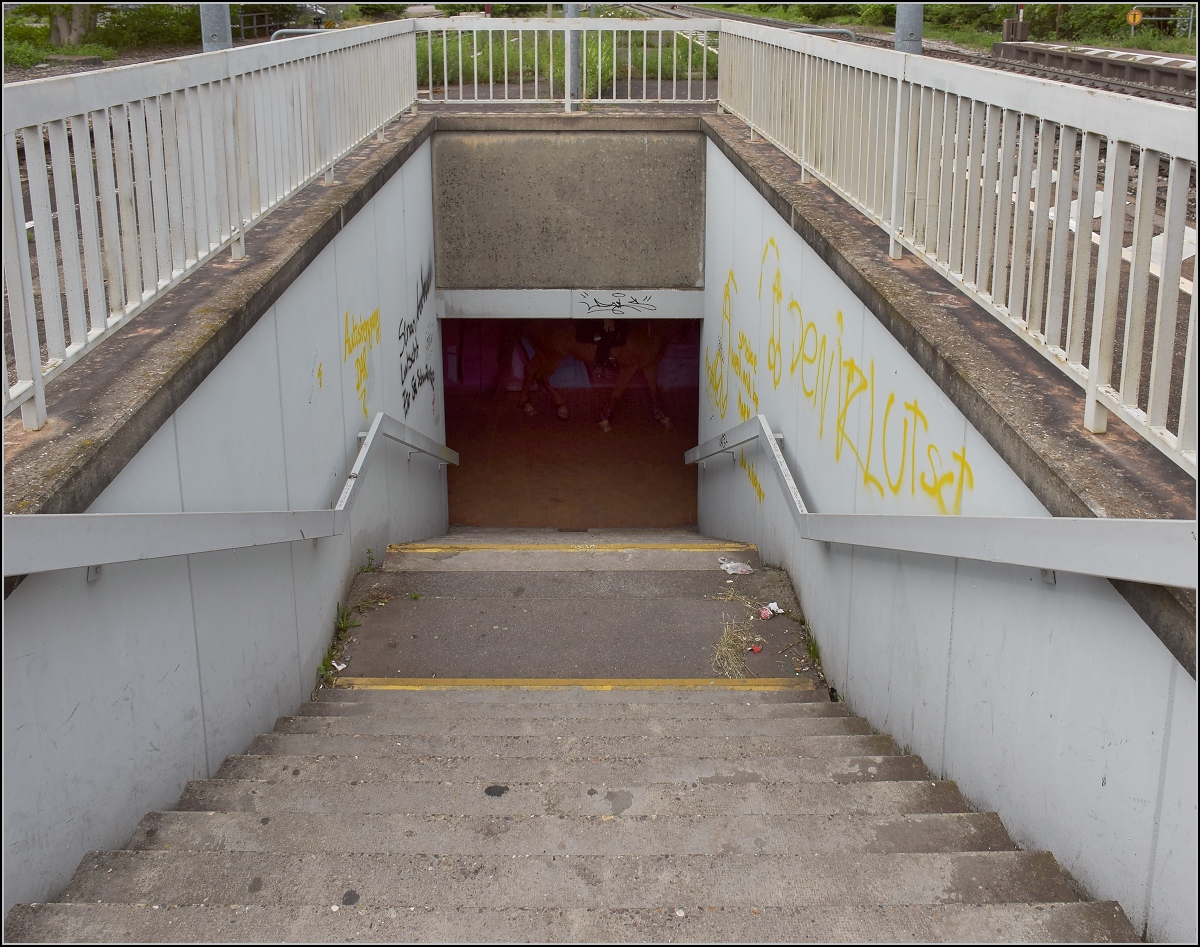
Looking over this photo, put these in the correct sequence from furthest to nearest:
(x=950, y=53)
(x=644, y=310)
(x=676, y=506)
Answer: (x=950, y=53) < (x=676, y=506) < (x=644, y=310)

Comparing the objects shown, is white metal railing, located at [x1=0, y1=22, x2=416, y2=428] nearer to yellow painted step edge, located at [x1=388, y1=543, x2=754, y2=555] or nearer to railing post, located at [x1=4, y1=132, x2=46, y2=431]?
railing post, located at [x1=4, y1=132, x2=46, y2=431]

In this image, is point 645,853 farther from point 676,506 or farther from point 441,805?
point 676,506

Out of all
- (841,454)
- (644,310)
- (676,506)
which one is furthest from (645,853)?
(676,506)

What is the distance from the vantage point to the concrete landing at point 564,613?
5844 millimetres

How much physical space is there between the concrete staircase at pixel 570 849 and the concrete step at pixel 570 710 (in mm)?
201

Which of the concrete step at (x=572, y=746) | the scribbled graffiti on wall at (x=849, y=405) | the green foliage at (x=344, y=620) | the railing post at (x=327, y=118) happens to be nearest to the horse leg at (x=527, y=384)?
the scribbled graffiti on wall at (x=849, y=405)

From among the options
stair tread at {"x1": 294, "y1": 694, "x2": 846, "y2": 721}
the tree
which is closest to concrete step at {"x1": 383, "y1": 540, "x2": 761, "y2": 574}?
stair tread at {"x1": 294, "y1": 694, "x2": 846, "y2": 721}

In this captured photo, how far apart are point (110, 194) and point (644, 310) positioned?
785cm

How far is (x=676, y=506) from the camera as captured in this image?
12.8 meters

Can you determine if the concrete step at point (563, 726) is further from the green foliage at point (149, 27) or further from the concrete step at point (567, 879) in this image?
the green foliage at point (149, 27)

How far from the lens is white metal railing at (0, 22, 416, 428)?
3057 mm

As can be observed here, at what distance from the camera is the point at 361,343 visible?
689 centimetres

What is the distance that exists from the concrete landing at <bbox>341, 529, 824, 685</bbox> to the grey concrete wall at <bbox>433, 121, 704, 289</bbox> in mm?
4133

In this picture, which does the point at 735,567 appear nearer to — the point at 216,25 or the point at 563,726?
the point at 563,726
